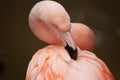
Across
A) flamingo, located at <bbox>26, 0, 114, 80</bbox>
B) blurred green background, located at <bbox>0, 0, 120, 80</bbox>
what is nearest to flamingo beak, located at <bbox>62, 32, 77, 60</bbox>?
flamingo, located at <bbox>26, 0, 114, 80</bbox>

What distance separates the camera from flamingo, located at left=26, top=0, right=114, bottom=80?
0.79 m

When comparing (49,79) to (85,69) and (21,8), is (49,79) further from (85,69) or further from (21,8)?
(21,8)

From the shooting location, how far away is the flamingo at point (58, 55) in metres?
0.79

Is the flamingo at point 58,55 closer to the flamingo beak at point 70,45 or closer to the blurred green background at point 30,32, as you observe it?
the flamingo beak at point 70,45

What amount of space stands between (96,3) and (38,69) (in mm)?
740

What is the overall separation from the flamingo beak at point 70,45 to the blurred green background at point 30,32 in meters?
0.65

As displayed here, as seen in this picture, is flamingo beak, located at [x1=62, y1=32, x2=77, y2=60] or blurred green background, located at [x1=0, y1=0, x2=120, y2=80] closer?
flamingo beak, located at [x1=62, y1=32, x2=77, y2=60]

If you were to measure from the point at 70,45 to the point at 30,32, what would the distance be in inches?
28.8

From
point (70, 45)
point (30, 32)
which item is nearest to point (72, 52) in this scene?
point (70, 45)

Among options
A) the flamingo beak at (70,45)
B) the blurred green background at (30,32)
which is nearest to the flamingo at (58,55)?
the flamingo beak at (70,45)

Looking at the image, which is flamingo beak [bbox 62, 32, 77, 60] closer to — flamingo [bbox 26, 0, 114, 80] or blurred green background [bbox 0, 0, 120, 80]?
flamingo [bbox 26, 0, 114, 80]

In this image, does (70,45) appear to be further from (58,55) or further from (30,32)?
(30,32)

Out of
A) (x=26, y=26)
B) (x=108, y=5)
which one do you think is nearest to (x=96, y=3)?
(x=108, y=5)

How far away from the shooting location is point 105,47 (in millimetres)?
1517
